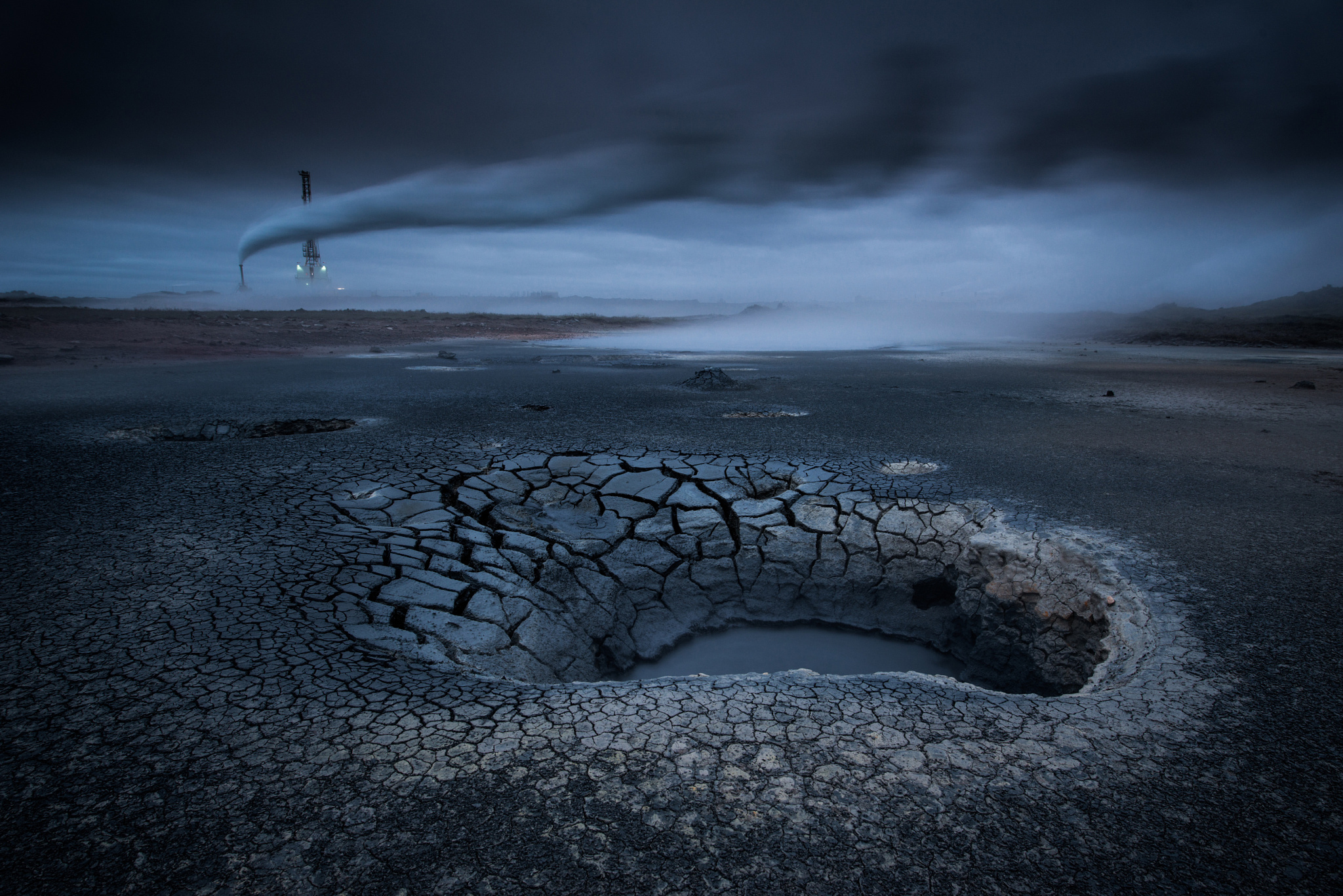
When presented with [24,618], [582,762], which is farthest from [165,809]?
[24,618]

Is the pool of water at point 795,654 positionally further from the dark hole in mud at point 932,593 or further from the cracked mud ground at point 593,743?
the cracked mud ground at point 593,743

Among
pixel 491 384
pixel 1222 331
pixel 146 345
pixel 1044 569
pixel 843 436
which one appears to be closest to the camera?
pixel 1044 569

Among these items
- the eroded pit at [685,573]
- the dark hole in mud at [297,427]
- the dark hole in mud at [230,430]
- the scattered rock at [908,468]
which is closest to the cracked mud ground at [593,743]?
the eroded pit at [685,573]

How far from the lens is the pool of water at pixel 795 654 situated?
A: 3398 millimetres

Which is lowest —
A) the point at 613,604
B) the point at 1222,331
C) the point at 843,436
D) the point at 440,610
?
the point at 613,604

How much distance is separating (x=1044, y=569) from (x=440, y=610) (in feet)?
9.49

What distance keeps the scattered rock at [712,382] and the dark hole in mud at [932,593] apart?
567 centimetres

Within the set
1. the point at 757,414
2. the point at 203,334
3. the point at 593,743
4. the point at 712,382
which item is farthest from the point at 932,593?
the point at 203,334

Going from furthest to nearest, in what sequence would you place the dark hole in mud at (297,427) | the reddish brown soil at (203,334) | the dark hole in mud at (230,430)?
the reddish brown soil at (203,334)
the dark hole in mud at (297,427)
the dark hole in mud at (230,430)

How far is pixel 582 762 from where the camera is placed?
1.67 m

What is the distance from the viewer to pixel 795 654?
3.48 m

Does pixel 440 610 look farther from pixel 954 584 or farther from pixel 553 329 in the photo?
pixel 553 329

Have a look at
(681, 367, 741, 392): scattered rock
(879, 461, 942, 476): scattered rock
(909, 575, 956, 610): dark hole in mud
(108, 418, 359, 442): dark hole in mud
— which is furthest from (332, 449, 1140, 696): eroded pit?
(681, 367, 741, 392): scattered rock

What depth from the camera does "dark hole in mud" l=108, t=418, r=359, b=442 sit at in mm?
5551
